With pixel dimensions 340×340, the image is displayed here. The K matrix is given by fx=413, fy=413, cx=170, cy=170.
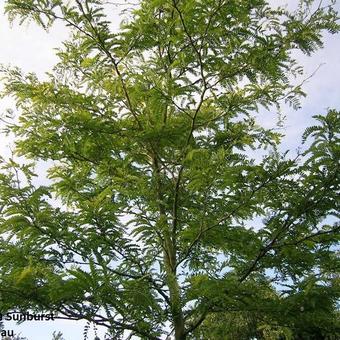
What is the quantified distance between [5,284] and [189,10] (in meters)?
3.79

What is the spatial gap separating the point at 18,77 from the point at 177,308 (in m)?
4.14

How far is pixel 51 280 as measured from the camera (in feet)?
13.4

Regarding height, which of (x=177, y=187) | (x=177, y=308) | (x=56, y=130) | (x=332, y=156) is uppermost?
(x=56, y=130)

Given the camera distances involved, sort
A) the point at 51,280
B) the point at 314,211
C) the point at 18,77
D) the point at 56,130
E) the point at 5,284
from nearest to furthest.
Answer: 1. the point at 51,280
2. the point at 5,284
3. the point at 314,211
4. the point at 56,130
5. the point at 18,77

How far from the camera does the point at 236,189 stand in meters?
5.16

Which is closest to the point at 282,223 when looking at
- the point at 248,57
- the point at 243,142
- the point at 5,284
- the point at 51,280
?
the point at 243,142

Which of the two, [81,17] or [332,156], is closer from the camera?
[332,156]

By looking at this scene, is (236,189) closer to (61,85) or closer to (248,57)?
(248,57)

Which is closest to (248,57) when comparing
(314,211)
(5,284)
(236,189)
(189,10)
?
(189,10)

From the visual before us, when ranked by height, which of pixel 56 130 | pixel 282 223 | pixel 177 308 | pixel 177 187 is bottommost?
pixel 177 308

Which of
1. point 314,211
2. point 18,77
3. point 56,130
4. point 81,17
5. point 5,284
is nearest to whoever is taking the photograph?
point 5,284

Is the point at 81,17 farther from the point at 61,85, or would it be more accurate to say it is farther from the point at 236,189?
the point at 236,189

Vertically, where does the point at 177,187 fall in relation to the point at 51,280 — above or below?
above

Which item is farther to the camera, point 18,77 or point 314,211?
point 18,77
